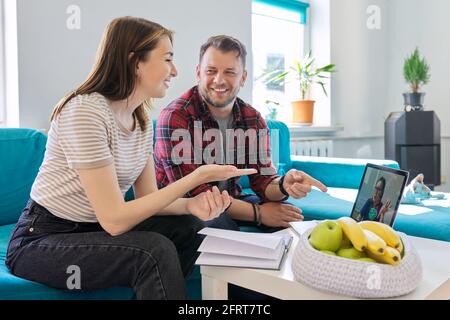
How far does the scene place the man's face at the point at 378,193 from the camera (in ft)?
4.28

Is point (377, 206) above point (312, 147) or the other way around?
the other way around

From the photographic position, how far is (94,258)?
105 cm

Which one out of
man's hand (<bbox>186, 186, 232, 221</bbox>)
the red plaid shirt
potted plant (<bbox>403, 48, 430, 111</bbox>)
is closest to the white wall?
the red plaid shirt

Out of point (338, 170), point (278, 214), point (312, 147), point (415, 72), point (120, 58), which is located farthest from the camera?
point (415, 72)

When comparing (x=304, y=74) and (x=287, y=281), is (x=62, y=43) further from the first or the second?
(x=304, y=74)

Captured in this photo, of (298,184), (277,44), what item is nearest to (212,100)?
(298,184)

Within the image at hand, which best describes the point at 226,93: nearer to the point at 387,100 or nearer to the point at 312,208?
the point at 312,208

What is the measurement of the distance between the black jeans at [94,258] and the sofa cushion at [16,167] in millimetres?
565

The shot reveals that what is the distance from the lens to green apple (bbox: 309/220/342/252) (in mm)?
935

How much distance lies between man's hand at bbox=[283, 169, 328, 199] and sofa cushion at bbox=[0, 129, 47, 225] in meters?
0.92

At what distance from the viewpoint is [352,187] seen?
2434 millimetres

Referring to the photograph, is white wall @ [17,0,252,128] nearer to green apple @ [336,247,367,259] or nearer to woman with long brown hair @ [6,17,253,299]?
woman with long brown hair @ [6,17,253,299]

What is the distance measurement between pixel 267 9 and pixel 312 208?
202 cm

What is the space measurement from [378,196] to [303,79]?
2292 millimetres
